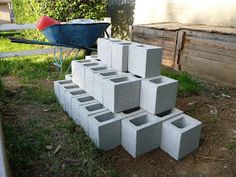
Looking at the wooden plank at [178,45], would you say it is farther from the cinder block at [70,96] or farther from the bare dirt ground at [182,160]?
the cinder block at [70,96]

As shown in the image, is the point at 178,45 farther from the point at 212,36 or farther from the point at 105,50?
the point at 105,50

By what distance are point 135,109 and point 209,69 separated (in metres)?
2.39

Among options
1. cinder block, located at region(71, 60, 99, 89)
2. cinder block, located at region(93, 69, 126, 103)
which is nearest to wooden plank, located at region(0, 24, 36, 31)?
cinder block, located at region(71, 60, 99, 89)

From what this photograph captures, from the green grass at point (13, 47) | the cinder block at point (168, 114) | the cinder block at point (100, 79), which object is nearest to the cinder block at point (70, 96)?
the cinder block at point (100, 79)

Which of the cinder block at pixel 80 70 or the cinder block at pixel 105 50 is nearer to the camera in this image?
the cinder block at pixel 105 50

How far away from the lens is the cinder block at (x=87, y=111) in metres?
2.72

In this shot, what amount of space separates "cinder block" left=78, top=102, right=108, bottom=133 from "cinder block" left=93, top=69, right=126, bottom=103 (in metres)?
0.08

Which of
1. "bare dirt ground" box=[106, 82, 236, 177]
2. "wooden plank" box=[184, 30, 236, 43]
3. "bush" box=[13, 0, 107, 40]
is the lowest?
"bare dirt ground" box=[106, 82, 236, 177]

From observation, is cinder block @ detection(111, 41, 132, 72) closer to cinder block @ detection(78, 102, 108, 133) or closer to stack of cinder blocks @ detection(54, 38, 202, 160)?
stack of cinder blocks @ detection(54, 38, 202, 160)

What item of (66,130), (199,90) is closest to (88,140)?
(66,130)

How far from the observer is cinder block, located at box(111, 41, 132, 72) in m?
2.84

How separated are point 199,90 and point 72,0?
13.4ft

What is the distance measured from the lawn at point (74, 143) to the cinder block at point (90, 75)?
480mm

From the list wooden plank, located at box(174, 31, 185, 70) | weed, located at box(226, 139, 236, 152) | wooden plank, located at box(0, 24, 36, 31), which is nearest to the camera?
weed, located at box(226, 139, 236, 152)
